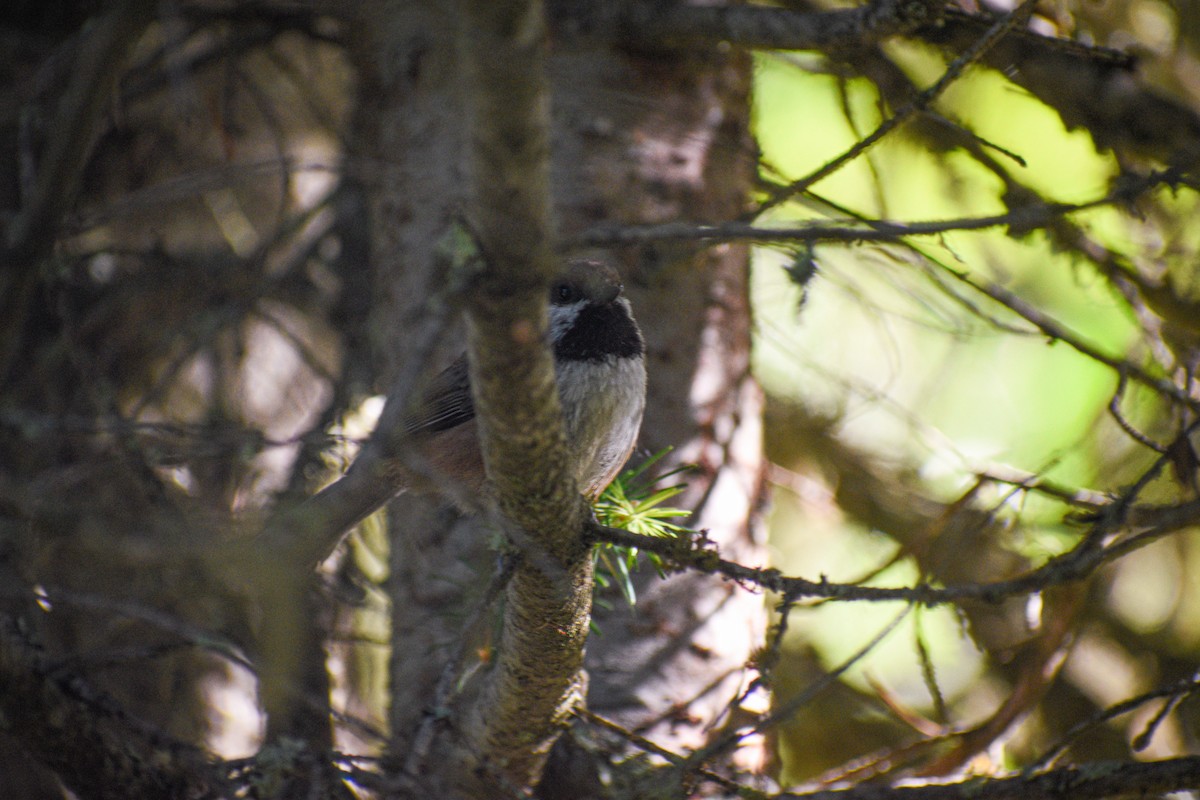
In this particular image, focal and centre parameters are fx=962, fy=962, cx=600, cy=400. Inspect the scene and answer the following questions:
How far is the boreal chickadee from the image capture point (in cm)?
265

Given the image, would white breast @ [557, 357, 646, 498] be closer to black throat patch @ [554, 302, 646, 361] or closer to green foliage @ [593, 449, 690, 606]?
black throat patch @ [554, 302, 646, 361]

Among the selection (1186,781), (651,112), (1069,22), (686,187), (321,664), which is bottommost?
(1186,781)

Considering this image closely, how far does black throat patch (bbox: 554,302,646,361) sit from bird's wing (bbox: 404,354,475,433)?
0.38 metres

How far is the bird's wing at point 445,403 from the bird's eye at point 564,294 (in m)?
0.35

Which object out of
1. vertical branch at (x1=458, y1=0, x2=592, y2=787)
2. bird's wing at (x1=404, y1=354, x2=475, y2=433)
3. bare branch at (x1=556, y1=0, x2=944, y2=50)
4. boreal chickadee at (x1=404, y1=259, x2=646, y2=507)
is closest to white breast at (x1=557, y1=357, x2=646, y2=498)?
boreal chickadee at (x1=404, y1=259, x2=646, y2=507)

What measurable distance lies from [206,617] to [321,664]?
1.89ft

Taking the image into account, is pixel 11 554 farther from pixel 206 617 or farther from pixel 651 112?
pixel 651 112

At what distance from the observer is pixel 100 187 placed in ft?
12.9

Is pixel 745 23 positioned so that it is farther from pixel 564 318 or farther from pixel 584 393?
pixel 584 393

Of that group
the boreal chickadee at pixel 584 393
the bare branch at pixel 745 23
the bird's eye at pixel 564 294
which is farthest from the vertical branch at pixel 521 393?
the bare branch at pixel 745 23

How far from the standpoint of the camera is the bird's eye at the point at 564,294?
2.86 m

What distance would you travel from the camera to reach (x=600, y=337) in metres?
2.81

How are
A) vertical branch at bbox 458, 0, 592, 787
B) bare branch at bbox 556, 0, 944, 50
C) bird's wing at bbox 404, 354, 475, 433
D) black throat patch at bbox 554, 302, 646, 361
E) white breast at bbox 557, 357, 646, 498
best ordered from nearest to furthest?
1. vertical branch at bbox 458, 0, 592, 787
2. bare branch at bbox 556, 0, 944, 50
3. white breast at bbox 557, 357, 646, 498
4. black throat patch at bbox 554, 302, 646, 361
5. bird's wing at bbox 404, 354, 475, 433

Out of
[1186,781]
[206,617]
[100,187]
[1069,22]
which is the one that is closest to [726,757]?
[1186,781]
